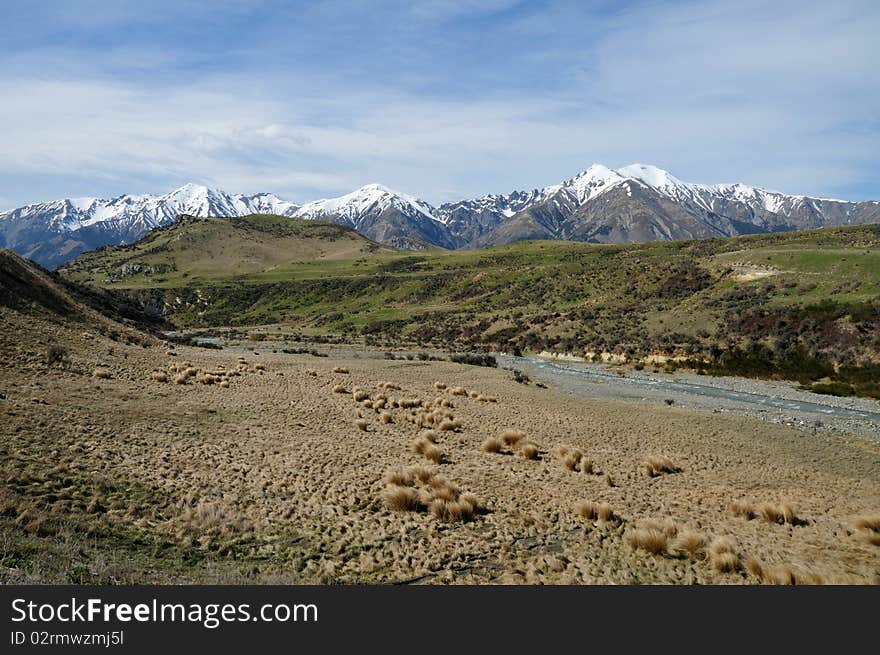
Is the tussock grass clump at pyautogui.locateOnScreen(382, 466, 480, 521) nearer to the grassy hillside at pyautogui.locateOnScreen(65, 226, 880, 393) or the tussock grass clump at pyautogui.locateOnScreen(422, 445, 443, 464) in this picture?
the tussock grass clump at pyautogui.locateOnScreen(422, 445, 443, 464)

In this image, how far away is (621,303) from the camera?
73.1 meters

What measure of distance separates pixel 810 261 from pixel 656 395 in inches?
1696

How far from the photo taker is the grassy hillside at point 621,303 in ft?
156

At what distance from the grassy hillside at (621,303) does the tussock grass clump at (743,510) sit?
3068 centimetres

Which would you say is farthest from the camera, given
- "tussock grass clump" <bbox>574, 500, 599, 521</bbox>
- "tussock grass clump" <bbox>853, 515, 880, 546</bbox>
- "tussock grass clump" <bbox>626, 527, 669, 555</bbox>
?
"tussock grass clump" <bbox>574, 500, 599, 521</bbox>

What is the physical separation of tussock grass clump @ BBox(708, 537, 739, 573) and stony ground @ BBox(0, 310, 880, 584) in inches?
1.6

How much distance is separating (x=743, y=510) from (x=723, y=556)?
176 inches

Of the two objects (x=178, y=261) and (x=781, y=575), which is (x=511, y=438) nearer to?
(x=781, y=575)

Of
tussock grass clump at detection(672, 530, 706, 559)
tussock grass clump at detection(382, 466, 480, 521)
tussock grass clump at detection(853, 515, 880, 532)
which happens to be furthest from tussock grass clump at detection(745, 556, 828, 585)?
tussock grass clump at detection(382, 466, 480, 521)

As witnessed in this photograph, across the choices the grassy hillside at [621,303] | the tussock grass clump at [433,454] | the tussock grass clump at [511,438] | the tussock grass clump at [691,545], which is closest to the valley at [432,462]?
the tussock grass clump at [691,545]

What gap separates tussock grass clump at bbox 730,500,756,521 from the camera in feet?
46.2

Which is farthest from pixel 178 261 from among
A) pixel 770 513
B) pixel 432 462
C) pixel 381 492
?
pixel 770 513
